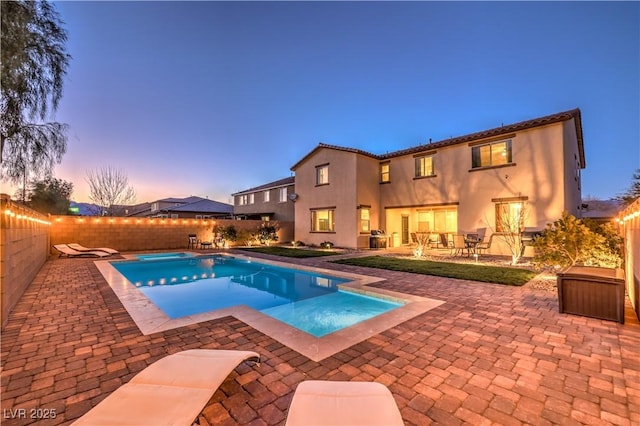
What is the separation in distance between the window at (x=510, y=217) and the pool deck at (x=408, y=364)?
755 cm

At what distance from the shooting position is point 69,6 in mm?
9867

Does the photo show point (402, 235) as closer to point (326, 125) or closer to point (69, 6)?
point (326, 125)

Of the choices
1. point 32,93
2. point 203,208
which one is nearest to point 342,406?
point 32,93

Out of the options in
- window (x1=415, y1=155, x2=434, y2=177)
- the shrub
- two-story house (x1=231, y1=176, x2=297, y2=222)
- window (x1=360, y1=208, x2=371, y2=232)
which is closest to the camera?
window (x1=415, y1=155, x2=434, y2=177)

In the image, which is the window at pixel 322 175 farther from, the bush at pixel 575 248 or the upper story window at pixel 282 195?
the bush at pixel 575 248

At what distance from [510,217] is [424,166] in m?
5.37

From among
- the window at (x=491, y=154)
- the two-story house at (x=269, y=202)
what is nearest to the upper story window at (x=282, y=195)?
the two-story house at (x=269, y=202)

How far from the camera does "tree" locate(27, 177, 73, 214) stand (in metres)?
24.4

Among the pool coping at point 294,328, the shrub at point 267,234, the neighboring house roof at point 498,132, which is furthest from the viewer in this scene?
the shrub at point 267,234

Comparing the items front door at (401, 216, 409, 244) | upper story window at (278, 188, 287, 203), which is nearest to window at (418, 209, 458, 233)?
front door at (401, 216, 409, 244)

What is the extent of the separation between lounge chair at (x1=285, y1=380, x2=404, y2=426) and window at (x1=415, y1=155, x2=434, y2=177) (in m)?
15.5

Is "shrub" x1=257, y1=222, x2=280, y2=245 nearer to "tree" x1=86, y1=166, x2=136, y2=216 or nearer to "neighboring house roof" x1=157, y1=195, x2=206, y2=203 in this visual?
"tree" x1=86, y1=166, x2=136, y2=216

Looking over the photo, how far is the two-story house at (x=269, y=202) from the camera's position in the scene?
25.1 m

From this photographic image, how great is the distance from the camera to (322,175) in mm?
19281
